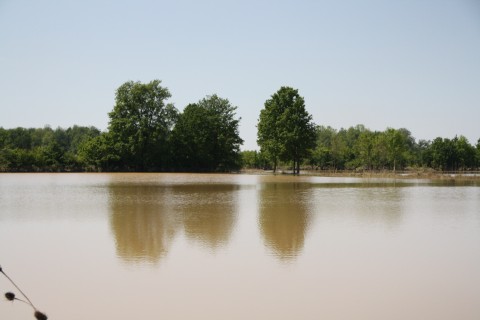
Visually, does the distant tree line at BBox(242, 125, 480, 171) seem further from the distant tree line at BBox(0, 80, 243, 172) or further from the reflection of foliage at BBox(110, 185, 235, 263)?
the reflection of foliage at BBox(110, 185, 235, 263)

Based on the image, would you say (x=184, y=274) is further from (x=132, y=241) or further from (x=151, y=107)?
(x=151, y=107)

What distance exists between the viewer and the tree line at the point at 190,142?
2717 inches

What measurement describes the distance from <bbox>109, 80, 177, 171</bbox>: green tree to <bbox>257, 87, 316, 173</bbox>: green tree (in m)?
19.1

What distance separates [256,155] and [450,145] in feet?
179

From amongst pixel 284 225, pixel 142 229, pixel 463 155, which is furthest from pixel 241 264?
pixel 463 155

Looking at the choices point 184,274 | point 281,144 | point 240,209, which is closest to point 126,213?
point 240,209

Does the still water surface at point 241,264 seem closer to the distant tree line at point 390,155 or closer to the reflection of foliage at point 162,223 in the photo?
the reflection of foliage at point 162,223

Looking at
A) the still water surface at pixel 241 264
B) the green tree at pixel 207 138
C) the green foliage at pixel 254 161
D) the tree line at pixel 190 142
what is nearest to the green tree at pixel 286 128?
the tree line at pixel 190 142

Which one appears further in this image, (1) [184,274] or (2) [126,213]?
(2) [126,213]

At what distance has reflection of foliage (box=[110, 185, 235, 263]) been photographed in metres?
13.3

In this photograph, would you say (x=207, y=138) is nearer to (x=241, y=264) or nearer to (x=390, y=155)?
(x=390, y=155)

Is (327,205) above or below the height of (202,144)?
below

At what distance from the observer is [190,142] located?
82.8 metres

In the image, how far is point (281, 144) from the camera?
66.9 meters
